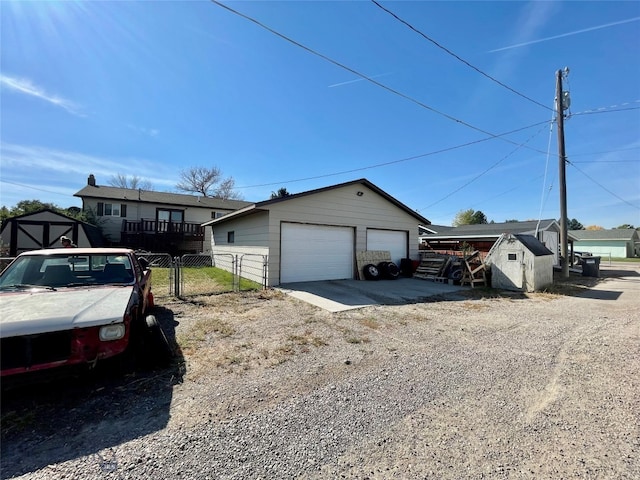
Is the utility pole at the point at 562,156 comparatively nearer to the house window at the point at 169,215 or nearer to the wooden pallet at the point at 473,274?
the wooden pallet at the point at 473,274

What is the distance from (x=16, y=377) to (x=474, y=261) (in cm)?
1267

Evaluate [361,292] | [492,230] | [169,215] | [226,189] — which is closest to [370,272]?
[361,292]

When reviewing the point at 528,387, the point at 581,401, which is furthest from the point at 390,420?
the point at 581,401

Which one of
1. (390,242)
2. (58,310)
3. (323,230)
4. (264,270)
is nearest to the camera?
(58,310)

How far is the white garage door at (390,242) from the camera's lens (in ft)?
40.2

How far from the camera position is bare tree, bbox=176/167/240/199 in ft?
131

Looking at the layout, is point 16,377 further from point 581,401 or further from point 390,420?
point 581,401

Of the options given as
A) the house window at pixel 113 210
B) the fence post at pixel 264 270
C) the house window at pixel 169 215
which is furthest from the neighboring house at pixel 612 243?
the house window at pixel 113 210

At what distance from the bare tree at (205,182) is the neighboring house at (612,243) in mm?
50295

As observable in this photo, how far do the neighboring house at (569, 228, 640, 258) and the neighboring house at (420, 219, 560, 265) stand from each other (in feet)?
88.2

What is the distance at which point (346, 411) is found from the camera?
2.68m

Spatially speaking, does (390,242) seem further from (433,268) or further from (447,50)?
(447,50)

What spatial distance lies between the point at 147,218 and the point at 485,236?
2457 centimetres

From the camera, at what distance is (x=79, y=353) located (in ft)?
8.76
